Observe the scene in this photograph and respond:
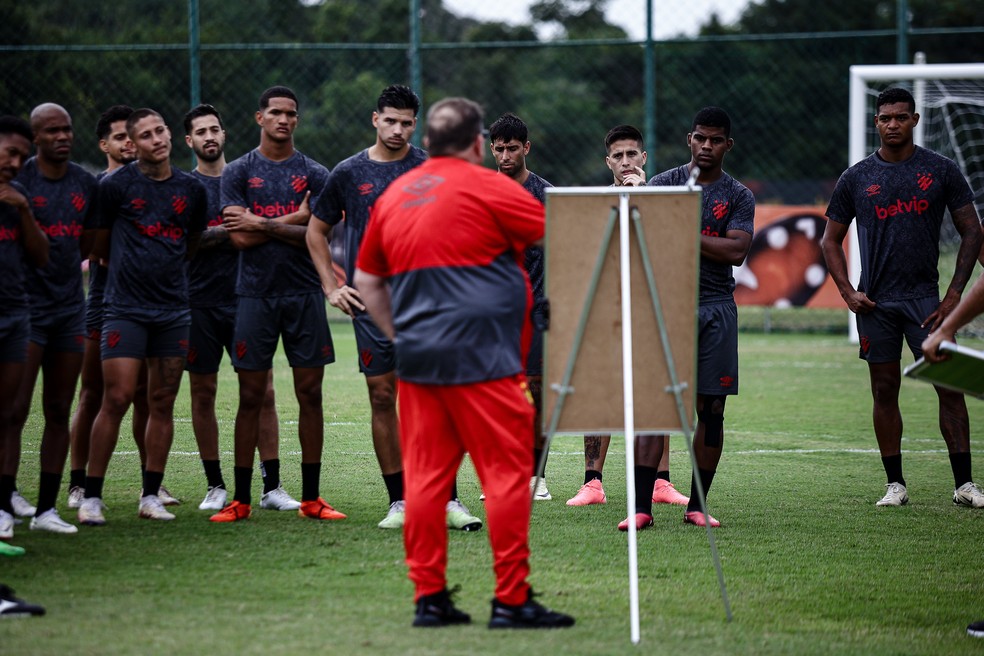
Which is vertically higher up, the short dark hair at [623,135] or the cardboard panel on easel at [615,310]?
the short dark hair at [623,135]

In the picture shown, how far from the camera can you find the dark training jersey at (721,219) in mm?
7191

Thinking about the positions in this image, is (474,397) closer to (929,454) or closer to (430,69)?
(929,454)

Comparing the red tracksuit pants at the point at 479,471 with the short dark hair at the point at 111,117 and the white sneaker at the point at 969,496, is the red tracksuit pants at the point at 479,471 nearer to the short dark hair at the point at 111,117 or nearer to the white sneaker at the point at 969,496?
the short dark hair at the point at 111,117

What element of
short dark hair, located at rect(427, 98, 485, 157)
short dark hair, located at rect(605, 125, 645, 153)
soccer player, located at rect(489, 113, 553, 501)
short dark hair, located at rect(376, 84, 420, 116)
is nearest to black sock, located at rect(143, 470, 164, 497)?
soccer player, located at rect(489, 113, 553, 501)

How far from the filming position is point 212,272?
7.70 metres

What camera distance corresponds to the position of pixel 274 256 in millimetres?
7148

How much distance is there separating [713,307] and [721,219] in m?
0.51

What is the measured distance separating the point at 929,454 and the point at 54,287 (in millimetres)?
6644

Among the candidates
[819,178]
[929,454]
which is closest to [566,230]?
[929,454]

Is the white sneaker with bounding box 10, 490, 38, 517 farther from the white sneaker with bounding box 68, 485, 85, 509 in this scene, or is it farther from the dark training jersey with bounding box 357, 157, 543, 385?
the dark training jersey with bounding box 357, 157, 543, 385

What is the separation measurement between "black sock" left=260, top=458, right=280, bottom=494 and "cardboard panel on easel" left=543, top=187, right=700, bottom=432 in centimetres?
279

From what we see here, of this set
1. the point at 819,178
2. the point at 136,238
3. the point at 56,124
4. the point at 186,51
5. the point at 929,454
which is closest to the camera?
the point at 56,124

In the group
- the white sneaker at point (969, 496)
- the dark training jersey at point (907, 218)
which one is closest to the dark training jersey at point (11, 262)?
the dark training jersey at point (907, 218)

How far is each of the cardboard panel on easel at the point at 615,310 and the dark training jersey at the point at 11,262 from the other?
273 cm
